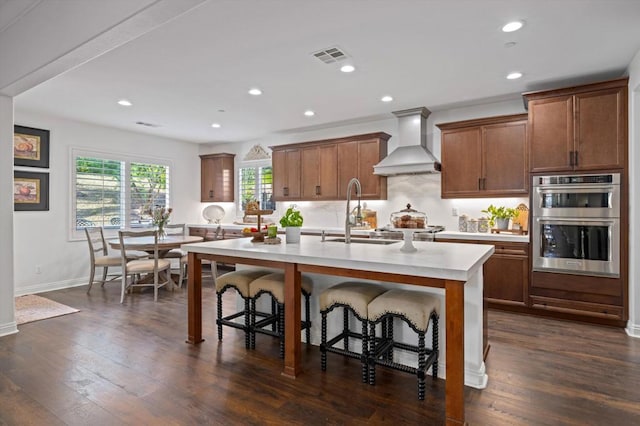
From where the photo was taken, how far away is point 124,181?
21.3 feet

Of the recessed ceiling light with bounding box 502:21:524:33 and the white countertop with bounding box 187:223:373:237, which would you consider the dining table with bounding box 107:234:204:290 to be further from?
the recessed ceiling light with bounding box 502:21:524:33

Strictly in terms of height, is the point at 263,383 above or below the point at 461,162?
below

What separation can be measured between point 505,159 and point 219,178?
541 cm

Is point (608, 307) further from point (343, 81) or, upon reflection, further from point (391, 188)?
point (343, 81)

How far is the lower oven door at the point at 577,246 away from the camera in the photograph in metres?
3.74

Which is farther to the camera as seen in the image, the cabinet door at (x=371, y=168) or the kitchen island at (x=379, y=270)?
the cabinet door at (x=371, y=168)

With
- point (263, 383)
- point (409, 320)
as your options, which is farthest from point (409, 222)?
point (263, 383)

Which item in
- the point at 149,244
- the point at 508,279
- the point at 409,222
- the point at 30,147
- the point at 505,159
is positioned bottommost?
the point at 508,279

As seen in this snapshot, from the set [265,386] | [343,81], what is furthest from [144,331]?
[343,81]

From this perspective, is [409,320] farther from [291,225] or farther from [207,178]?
[207,178]

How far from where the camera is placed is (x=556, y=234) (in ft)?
13.2

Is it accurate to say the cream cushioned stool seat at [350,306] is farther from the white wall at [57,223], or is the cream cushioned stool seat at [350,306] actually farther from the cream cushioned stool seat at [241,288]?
the white wall at [57,223]

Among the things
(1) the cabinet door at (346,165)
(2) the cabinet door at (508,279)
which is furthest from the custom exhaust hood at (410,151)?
(2) the cabinet door at (508,279)

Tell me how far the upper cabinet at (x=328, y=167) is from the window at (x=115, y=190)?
7.78 feet
